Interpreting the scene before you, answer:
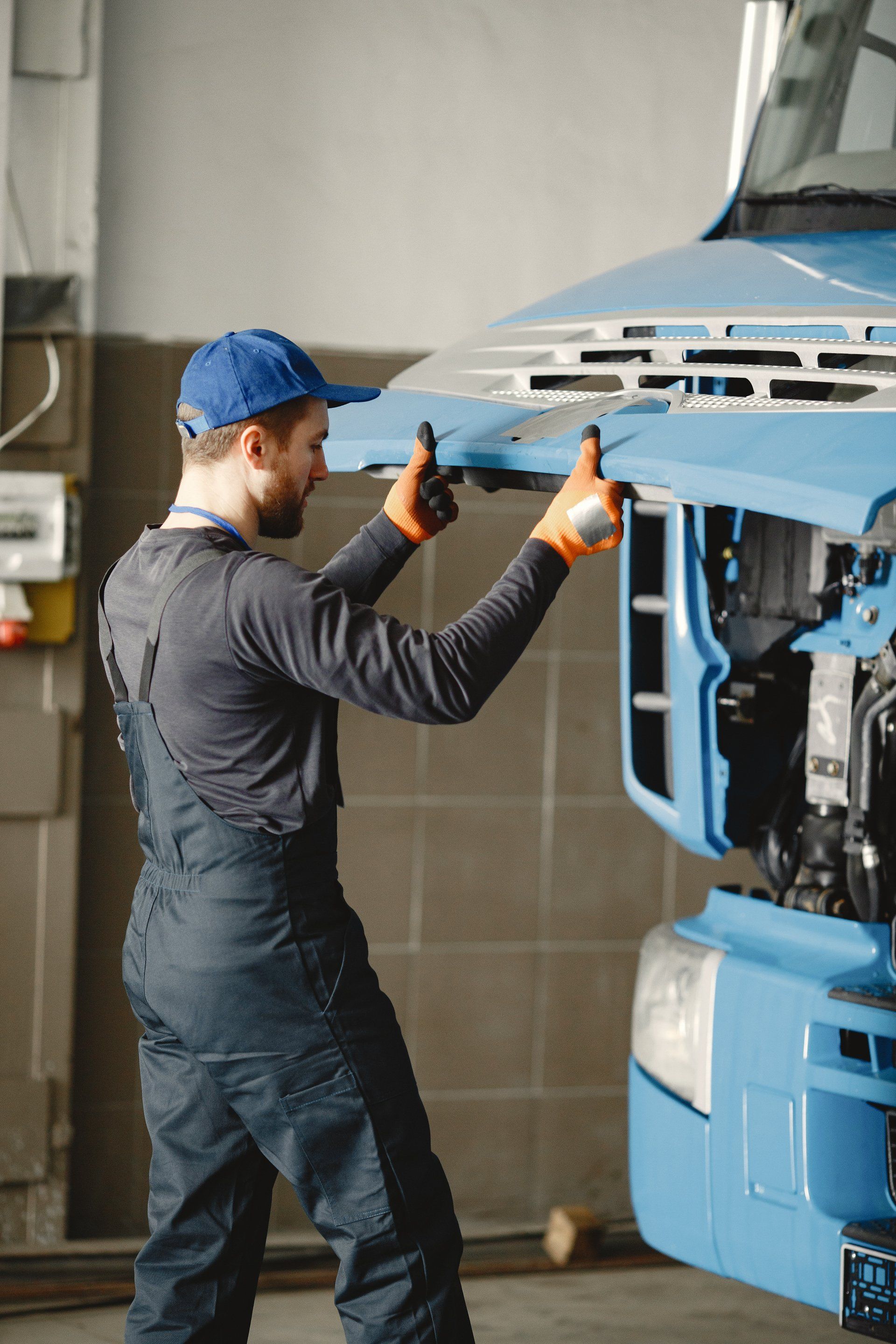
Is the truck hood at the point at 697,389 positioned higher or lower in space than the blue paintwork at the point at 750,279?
lower

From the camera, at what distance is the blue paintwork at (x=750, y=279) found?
7.53 ft

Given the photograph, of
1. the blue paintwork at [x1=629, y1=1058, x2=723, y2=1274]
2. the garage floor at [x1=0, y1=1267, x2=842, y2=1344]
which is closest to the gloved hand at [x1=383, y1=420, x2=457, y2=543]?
the blue paintwork at [x1=629, y1=1058, x2=723, y2=1274]

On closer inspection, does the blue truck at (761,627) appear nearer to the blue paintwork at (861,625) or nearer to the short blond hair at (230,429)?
the blue paintwork at (861,625)

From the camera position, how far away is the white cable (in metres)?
3.53

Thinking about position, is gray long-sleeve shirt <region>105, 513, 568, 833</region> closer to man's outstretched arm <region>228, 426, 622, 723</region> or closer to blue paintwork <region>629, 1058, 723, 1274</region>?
man's outstretched arm <region>228, 426, 622, 723</region>

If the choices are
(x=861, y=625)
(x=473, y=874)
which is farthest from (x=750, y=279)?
(x=473, y=874)

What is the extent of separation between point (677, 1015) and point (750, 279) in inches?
51.3

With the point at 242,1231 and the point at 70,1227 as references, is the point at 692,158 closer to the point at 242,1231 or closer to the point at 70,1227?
the point at 242,1231

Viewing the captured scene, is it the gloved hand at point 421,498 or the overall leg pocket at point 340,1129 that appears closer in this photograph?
the overall leg pocket at point 340,1129

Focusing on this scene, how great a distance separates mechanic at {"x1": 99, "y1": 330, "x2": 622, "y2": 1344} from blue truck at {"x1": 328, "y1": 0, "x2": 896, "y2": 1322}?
221mm

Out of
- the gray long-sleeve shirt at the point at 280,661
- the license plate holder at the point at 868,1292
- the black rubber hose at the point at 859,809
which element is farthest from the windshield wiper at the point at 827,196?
the license plate holder at the point at 868,1292

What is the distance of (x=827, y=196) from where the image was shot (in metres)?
2.76

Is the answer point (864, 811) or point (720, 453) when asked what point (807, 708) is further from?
point (720, 453)

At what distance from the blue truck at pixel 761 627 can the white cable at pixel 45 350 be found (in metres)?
1.29
